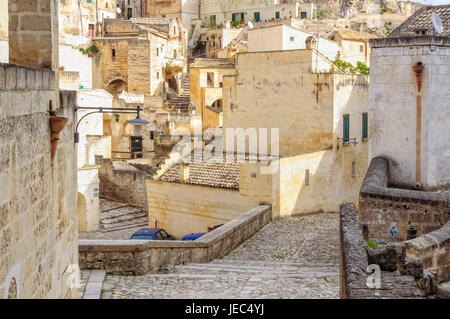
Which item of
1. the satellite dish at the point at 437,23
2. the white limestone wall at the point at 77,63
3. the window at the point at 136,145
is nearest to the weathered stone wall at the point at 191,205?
the satellite dish at the point at 437,23

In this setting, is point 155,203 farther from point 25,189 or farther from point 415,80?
point 25,189

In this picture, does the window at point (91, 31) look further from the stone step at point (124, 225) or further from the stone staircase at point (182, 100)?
the stone step at point (124, 225)

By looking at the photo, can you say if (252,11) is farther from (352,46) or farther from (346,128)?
(346,128)

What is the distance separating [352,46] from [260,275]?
106 feet

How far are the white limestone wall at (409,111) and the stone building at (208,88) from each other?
2382 centimetres

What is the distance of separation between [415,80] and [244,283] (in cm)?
714

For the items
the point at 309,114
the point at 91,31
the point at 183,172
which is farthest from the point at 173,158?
the point at 91,31

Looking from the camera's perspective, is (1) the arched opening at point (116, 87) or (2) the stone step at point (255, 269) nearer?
(2) the stone step at point (255, 269)

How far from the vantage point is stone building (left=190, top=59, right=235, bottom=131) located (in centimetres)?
4062

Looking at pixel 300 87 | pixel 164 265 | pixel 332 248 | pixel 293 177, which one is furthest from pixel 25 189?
pixel 300 87

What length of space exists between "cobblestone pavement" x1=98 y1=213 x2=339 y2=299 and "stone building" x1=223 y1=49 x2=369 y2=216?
535 centimetres

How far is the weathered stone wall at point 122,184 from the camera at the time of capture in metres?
30.4

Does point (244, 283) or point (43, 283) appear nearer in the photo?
point (43, 283)

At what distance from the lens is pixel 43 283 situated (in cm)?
641
